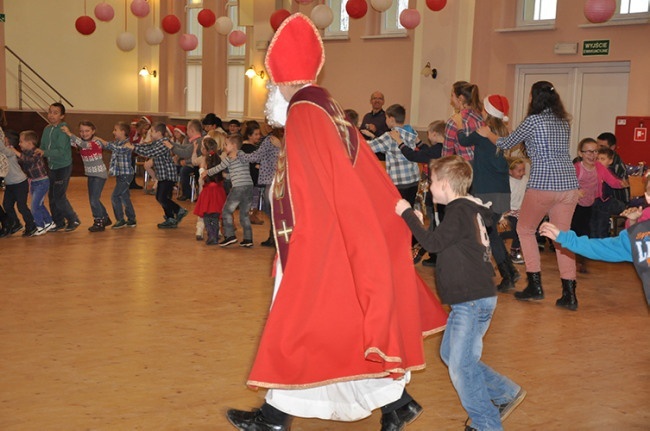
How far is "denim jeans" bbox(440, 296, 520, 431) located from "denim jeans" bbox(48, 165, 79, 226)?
757 cm

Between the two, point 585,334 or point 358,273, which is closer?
point 358,273

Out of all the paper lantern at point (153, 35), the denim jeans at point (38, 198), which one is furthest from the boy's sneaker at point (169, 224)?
the paper lantern at point (153, 35)

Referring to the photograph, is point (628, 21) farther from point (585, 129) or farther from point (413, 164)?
point (413, 164)

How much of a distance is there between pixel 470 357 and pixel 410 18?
429 inches

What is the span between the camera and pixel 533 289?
23.1ft

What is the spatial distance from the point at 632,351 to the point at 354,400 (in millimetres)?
2783

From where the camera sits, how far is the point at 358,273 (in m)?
3.36

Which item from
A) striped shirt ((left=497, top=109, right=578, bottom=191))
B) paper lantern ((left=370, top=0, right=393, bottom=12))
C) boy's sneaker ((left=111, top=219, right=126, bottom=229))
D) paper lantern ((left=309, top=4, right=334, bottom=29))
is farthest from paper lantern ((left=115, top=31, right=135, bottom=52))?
striped shirt ((left=497, top=109, right=578, bottom=191))

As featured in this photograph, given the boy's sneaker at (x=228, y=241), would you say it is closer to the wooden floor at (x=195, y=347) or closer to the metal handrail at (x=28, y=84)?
the wooden floor at (x=195, y=347)

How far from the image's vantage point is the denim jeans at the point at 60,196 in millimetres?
10281

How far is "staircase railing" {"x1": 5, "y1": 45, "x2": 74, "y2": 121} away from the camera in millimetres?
21706

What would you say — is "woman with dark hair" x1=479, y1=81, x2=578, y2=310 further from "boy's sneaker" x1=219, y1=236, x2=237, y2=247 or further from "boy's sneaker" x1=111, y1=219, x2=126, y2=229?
"boy's sneaker" x1=111, y1=219, x2=126, y2=229

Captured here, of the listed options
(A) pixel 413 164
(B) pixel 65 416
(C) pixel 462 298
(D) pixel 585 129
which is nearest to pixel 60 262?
(A) pixel 413 164

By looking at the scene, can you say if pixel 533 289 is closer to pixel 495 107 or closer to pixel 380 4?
pixel 495 107
